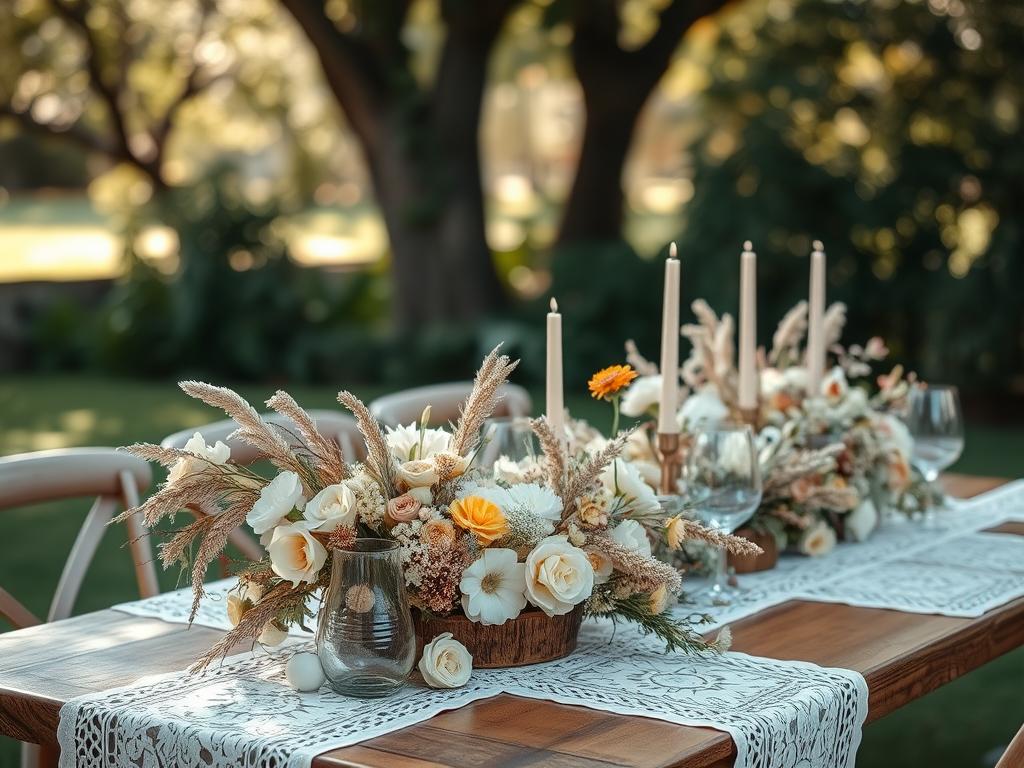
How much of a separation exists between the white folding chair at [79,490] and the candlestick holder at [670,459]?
930 mm

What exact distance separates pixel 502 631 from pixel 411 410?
70.5 inches

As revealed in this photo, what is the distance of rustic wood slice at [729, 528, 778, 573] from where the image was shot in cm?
265

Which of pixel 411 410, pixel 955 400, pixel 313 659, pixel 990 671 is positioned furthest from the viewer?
pixel 990 671

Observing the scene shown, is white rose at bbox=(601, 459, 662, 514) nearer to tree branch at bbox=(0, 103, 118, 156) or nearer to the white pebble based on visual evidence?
the white pebble

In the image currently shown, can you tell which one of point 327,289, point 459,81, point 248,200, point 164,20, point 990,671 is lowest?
point 990,671

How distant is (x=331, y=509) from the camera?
1.93 meters

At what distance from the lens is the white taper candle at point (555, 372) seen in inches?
85.3

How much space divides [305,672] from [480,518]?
0.30m

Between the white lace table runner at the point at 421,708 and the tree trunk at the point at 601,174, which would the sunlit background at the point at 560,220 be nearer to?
the tree trunk at the point at 601,174

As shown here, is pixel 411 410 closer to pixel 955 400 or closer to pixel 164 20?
pixel 955 400

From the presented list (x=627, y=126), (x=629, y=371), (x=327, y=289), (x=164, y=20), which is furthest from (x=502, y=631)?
(x=164, y=20)

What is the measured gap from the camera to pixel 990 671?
15.7ft

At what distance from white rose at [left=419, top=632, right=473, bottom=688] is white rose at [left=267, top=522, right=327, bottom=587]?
184 millimetres

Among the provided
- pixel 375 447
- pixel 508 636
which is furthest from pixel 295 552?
pixel 508 636
